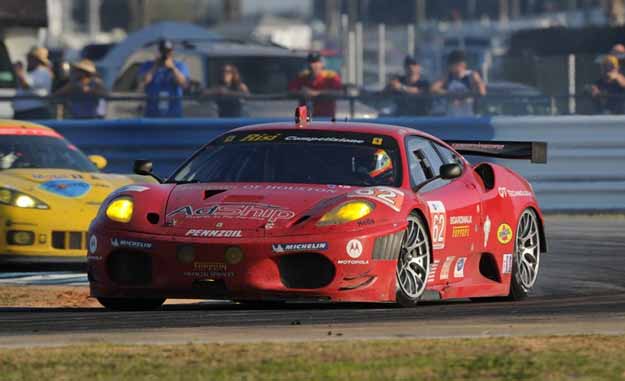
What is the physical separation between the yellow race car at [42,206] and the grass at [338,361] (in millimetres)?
5881

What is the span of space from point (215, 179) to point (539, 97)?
999 cm

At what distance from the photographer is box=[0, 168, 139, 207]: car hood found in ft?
45.8

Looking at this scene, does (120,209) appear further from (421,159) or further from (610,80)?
(610,80)

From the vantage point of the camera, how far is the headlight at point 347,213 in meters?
9.82

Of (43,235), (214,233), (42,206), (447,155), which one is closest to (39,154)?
(42,206)

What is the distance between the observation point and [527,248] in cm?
1195

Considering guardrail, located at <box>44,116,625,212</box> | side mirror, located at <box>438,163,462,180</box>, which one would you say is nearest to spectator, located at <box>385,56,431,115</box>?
guardrail, located at <box>44,116,625,212</box>

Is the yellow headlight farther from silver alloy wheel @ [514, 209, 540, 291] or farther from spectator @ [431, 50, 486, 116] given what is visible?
spectator @ [431, 50, 486, 116]

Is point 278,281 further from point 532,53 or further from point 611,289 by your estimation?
point 532,53

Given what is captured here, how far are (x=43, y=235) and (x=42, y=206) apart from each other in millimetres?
230

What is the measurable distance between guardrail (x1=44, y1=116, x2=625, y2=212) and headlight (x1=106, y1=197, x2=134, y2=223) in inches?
344

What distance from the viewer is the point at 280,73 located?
83.8 feet

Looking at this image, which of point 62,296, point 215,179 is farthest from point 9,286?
point 215,179

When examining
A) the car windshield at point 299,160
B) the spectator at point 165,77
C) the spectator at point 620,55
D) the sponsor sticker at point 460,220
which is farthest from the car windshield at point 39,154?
the spectator at point 620,55
